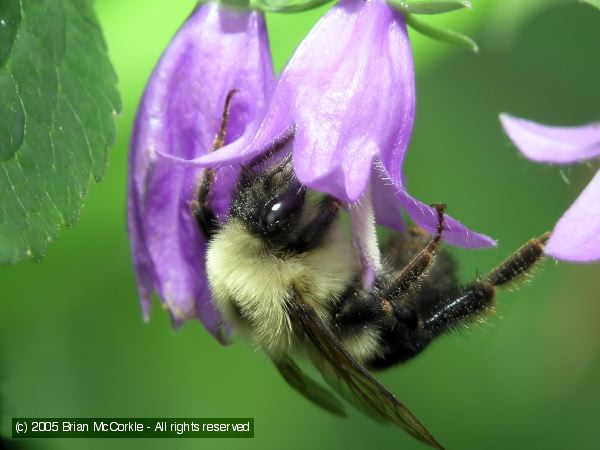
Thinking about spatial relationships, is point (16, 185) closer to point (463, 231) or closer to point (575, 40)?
point (463, 231)

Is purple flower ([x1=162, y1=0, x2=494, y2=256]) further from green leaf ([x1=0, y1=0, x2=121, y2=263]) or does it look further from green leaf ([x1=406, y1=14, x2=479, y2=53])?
green leaf ([x1=0, y1=0, x2=121, y2=263])

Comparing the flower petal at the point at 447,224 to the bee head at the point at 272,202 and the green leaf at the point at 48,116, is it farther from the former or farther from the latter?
the green leaf at the point at 48,116

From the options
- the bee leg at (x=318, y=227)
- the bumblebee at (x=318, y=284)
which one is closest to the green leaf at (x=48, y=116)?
the bumblebee at (x=318, y=284)

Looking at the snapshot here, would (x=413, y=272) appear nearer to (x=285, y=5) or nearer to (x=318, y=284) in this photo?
(x=318, y=284)

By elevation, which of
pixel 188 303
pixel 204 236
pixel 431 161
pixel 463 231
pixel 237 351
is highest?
pixel 463 231

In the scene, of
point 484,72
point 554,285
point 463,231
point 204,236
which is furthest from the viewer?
point 484,72

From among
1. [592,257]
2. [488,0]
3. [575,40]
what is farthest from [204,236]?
[575,40]

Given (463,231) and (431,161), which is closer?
(463,231)
